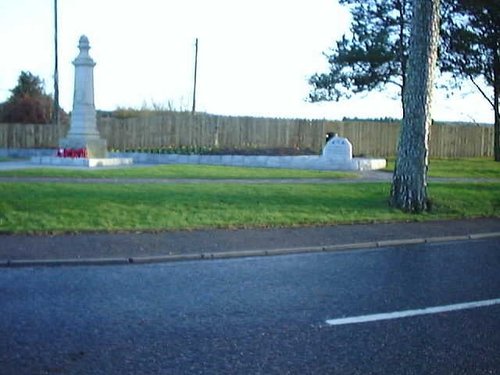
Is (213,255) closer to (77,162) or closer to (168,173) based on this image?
(168,173)

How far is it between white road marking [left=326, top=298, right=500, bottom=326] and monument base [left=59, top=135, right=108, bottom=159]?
64.0 ft

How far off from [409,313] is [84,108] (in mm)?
20749

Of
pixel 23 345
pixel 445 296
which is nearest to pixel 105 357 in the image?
pixel 23 345

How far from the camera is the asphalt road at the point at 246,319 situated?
458 cm

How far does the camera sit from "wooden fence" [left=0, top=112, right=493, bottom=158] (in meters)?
30.9

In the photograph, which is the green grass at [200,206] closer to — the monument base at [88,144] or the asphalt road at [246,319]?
the asphalt road at [246,319]

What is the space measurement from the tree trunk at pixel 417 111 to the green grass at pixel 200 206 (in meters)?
0.53

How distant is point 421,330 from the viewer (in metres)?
5.47

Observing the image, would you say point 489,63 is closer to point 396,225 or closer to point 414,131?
point 414,131

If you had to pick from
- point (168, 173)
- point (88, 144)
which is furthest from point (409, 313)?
point (88, 144)

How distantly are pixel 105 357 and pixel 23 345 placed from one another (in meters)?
0.72

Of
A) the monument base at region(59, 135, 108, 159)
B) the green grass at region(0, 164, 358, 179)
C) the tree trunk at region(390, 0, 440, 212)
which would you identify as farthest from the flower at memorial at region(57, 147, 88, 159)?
the tree trunk at region(390, 0, 440, 212)

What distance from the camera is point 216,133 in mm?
30875

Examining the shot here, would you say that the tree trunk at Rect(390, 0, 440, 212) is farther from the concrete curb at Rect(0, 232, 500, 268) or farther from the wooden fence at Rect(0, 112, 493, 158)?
the wooden fence at Rect(0, 112, 493, 158)
